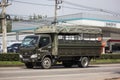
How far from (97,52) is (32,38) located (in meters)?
6.50

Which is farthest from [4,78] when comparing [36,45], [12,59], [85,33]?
[12,59]

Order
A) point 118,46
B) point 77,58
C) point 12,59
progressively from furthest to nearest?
point 118,46
point 12,59
point 77,58

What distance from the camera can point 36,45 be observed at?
91.8 feet

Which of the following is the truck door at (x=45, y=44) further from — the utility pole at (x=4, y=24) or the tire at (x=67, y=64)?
the utility pole at (x=4, y=24)

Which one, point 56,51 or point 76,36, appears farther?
point 76,36

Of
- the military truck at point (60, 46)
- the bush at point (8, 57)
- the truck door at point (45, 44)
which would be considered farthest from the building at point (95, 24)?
the truck door at point (45, 44)

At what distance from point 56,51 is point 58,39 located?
968 millimetres

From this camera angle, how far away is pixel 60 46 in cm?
2939

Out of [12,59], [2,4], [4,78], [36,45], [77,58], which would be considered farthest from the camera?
[2,4]

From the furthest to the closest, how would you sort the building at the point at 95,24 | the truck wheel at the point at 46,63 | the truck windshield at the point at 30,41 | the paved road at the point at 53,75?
the building at the point at 95,24
the truck wheel at the point at 46,63
the truck windshield at the point at 30,41
the paved road at the point at 53,75

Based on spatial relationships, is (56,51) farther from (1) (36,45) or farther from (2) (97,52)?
(2) (97,52)

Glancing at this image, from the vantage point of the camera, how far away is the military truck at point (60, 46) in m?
28.1

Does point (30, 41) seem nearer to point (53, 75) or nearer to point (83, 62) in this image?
point (83, 62)

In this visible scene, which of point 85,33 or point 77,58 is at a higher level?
point 85,33
